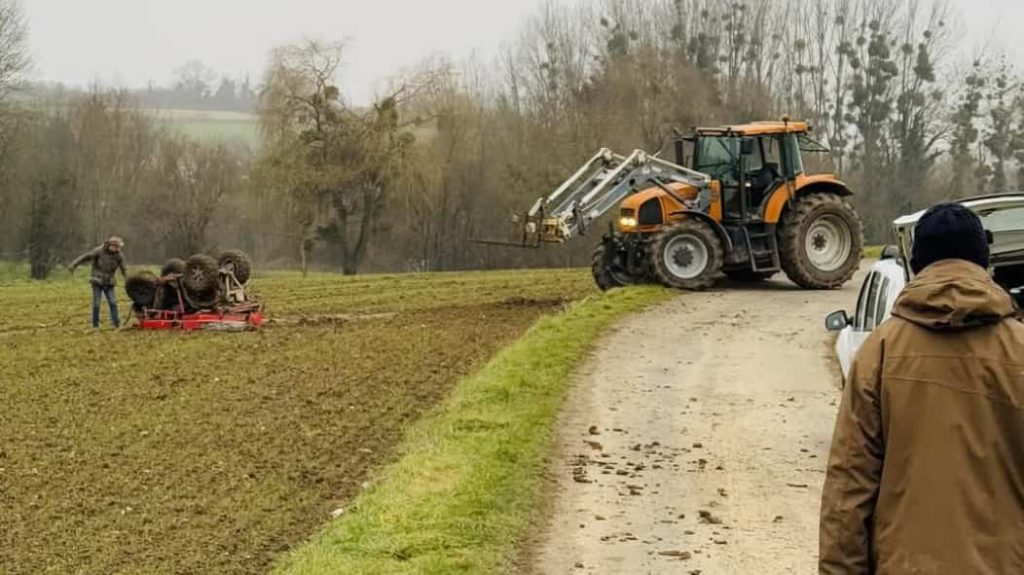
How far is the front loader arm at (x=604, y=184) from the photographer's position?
2028 cm

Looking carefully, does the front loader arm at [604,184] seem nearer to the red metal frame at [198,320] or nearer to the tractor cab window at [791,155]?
the tractor cab window at [791,155]

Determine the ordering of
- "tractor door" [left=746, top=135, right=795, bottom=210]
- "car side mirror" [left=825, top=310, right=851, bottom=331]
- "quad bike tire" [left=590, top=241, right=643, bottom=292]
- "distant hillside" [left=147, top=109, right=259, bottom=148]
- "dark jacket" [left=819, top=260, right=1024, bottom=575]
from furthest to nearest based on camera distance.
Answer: "distant hillside" [left=147, top=109, right=259, bottom=148]
"quad bike tire" [left=590, top=241, right=643, bottom=292]
"tractor door" [left=746, top=135, right=795, bottom=210]
"car side mirror" [left=825, top=310, right=851, bottom=331]
"dark jacket" [left=819, top=260, right=1024, bottom=575]

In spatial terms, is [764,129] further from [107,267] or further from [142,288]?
[107,267]

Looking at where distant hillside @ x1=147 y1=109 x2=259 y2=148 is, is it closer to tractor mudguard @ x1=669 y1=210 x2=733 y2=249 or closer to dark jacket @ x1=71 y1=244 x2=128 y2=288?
dark jacket @ x1=71 y1=244 x2=128 y2=288

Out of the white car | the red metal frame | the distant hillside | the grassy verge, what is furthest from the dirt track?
the distant hillside

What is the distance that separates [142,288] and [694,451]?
1325 centimetres

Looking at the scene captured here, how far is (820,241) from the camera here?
21.4m

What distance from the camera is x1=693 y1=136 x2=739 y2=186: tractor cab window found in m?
21.0

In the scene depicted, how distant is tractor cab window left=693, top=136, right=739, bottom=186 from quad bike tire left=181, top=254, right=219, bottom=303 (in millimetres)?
8464

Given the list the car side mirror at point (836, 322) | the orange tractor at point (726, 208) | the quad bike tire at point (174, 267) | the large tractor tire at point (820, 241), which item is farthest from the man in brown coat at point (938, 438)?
the quad bike tire at point (174, 267)

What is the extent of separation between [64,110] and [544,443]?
55.0m

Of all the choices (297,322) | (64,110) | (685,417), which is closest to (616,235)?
(297,322)

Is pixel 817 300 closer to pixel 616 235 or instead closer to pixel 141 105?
pixel 616 235

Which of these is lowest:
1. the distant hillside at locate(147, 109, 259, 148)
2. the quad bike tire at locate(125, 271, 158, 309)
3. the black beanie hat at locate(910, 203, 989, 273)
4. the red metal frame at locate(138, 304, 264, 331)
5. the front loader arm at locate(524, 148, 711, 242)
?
the red metal frame at locate(138, 304, 264, 331)
